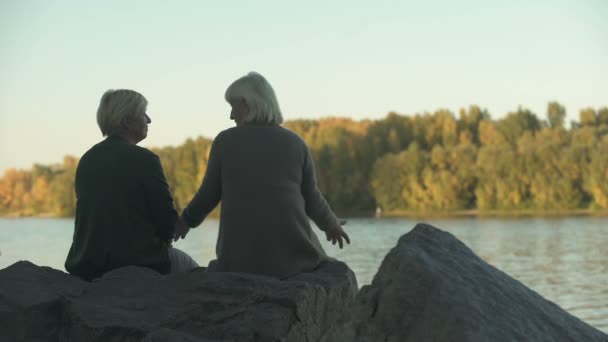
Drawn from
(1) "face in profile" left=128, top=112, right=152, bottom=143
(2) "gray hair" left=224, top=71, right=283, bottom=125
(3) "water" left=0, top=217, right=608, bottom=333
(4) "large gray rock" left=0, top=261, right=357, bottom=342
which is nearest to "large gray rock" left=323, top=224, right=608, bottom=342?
(4) "large gray rock" left=0, top=261, right=357, bottom=342

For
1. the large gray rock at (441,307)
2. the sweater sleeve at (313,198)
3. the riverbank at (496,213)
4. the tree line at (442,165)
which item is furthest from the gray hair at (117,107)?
the riverbank at (496,213)

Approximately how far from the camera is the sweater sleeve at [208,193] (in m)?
4.13

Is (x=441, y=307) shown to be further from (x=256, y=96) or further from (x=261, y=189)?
(x=256, y=96)

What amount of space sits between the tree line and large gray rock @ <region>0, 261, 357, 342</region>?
53877 mm

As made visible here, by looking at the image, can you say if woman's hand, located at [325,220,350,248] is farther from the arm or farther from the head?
the head

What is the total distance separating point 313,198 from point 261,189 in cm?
32

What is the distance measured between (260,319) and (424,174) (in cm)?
6938

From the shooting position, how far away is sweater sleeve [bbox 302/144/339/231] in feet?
13.7

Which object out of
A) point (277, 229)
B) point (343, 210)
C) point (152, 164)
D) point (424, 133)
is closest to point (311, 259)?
point (277, 229)

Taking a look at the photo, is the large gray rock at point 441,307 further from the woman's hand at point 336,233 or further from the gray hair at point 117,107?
the gray hair at point 117,107

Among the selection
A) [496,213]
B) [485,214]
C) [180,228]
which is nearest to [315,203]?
[180,228]

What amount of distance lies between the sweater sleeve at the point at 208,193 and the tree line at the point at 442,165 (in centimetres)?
5346

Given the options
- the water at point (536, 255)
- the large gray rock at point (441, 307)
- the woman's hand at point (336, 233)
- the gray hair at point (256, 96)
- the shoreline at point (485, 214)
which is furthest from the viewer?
the shoreline at point (485, 214)

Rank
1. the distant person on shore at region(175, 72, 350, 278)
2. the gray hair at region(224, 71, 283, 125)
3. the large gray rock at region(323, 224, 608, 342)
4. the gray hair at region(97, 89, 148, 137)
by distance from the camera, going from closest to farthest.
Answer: the large gray rock at region(323, 224, 608, 342) → the distant person on shore at region(175, 72, 350, 278) → the gray hair at region(224, 71, 283, 125) → the gray hair at region(97, 89, 148, 137)
